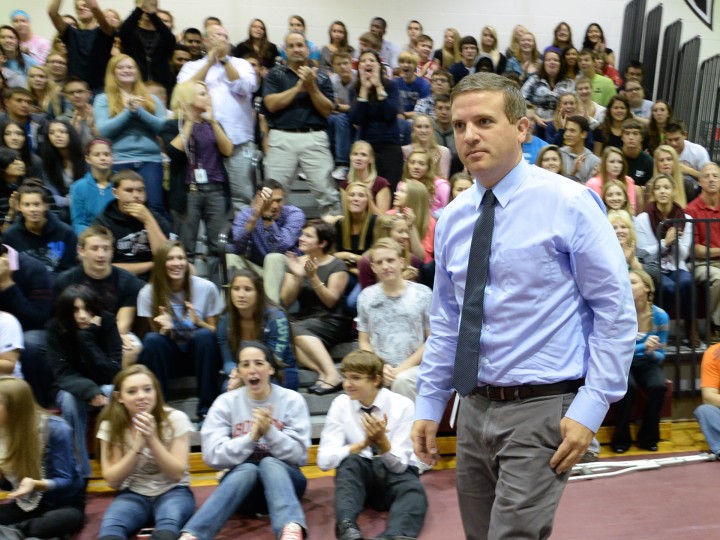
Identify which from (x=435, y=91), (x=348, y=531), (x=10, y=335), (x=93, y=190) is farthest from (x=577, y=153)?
(x=10, y=335)

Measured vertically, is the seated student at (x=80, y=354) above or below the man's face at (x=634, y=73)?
below

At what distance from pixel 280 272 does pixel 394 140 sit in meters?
2.07

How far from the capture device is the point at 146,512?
171 inches

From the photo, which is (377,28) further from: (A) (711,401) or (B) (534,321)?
(B) (534,321)

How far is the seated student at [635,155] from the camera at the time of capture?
8.12 meters

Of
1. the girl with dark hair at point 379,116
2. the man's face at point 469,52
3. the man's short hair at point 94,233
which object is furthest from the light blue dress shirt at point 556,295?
the man's face at point 469,52

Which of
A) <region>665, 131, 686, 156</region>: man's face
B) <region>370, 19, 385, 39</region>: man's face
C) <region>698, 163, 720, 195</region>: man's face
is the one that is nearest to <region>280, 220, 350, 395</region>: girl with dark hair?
<region>698, 163, 720, 195</region>: man's face

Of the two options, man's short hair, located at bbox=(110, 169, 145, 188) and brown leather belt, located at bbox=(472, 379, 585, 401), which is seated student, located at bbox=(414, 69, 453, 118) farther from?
brown leather belt, located at bbox=(472, 379, 585, 401)

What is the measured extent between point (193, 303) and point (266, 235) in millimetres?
800

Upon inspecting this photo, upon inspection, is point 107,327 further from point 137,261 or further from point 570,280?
point 570,280

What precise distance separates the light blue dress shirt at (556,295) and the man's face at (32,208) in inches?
156

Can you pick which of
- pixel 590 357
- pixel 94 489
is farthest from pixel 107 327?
pixel 590 357

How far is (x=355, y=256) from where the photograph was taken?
6262 mm

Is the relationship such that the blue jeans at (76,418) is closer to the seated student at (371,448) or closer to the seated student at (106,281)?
the seated student at (106,281)
